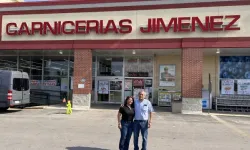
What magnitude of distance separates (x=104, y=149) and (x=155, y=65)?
13.7 meters

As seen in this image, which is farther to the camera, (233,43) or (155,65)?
(155,65)

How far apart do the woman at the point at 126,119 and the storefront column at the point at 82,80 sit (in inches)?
419

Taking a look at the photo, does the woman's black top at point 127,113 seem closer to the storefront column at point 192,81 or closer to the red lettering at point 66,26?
the storefront column at point 192,81

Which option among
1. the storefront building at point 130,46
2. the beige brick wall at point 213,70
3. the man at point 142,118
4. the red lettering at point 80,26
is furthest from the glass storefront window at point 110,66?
the man at point 142,118

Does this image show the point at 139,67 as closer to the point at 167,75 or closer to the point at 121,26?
the point at 167,75

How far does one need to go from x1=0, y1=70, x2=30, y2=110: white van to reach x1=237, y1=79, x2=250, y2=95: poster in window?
1433cm

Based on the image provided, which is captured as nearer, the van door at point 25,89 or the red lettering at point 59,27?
the van door at point 25,89

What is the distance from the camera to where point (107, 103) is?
2100 cm

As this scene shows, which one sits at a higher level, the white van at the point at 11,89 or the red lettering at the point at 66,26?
the red lettering at the point at 66,26

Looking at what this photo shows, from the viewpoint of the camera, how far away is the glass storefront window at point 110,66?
69.3 feet

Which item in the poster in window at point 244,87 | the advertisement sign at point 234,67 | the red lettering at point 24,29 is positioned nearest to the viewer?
the red lettering at point 24,29

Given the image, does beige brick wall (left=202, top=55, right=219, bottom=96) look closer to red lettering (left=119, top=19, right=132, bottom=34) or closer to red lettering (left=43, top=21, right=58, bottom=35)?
red lettering (left=119, top=19, right=132, bottom=34)

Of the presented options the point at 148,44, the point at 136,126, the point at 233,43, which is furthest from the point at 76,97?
the point at 136,126

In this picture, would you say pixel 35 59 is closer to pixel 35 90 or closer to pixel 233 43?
pixel 35 90
